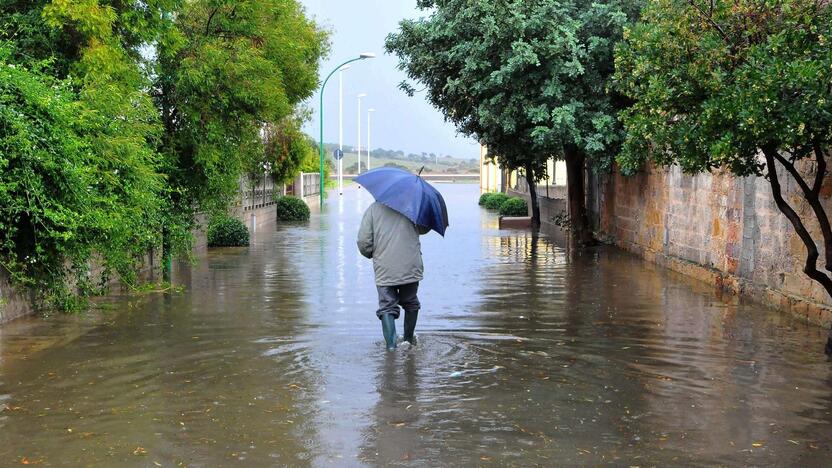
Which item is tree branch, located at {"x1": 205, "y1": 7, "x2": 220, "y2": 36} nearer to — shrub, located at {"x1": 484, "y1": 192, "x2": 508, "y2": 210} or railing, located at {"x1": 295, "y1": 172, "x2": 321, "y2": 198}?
shrub, located at {"x1": 484, "y1": 192, "x2": 508, "y2": 210}

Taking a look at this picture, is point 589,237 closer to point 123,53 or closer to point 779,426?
point 123,53

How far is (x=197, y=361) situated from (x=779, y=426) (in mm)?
4774

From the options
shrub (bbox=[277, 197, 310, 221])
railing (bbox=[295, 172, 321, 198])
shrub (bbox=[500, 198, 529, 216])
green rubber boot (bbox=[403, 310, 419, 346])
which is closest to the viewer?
green rubber boot (bbox=[403, 310, 419, 346])

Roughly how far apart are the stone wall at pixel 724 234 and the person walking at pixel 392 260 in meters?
4.65

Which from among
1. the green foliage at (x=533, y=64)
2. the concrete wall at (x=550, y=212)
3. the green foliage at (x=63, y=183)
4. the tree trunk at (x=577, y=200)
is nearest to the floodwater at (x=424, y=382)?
the green foliage at (x=63, y=183)

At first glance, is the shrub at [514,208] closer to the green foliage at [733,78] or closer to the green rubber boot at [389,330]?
the green foliage at [733,78]

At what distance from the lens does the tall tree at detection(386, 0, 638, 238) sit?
19484 mm

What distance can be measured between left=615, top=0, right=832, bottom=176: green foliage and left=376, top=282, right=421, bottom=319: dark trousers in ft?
9.90

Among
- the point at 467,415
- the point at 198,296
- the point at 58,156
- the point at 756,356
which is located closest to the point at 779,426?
the point at 467,415

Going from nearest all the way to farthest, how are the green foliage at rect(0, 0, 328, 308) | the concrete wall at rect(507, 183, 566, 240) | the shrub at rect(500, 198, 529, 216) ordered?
the green foliage at rect(0, 0, 328, 308) < the concrete wall at rect(507, 183, 566, 240) < the shrub at rect(500, 198, 529, 216)

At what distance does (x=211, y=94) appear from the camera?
50.1 ft

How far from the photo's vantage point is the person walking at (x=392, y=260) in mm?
9320

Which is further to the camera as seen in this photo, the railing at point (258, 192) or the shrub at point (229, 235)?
the railing at point (258, 192)

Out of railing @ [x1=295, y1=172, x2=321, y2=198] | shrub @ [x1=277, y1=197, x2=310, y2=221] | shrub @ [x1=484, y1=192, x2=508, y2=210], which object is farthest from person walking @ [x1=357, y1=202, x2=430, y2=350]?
railing @ [x1=295, y1=172, x2=321, y2=198]
